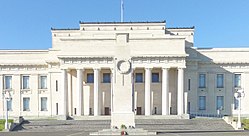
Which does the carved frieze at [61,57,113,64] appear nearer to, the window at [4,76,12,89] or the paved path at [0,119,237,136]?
the paved path at [0,119,237,136]

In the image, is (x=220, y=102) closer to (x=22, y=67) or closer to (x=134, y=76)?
(x=134, y=76)

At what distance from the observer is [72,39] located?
5312cm

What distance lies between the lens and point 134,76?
55.6m

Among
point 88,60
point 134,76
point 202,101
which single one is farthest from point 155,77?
point 88,60

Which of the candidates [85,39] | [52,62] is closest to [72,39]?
[85,39]

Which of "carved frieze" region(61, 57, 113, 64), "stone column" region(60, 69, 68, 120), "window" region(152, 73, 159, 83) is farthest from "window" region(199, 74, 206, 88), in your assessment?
"stone column" region(60, 69, 68, 120)

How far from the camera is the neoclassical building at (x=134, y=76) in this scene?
5166 centimetres

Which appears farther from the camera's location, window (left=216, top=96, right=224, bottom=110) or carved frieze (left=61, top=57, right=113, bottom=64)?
window (left=216, top=96, right=224, bottom=110)

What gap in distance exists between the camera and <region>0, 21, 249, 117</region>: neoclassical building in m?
51.7

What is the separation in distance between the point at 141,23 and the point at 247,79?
22686mm

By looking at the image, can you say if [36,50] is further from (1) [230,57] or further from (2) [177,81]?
(1) [230,57]

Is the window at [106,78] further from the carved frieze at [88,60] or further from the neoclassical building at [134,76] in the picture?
the carved frieze at [88,60]

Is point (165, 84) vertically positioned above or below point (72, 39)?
below

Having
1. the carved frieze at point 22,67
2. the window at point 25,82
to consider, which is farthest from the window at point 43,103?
the carved frieze at point 22,67
